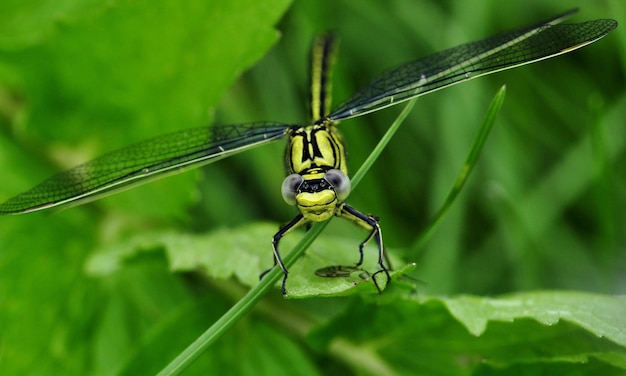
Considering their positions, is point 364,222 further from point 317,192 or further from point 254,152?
point 254,152

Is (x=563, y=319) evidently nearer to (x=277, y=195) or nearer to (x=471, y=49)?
(x=471, y=49)

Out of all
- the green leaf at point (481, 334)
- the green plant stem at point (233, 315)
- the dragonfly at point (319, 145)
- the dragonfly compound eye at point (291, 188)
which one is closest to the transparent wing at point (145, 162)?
the dragonfly at point (319, 145)

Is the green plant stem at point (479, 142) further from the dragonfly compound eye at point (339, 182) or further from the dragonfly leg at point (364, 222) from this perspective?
the dragonfly compound eye at point (339, 182)

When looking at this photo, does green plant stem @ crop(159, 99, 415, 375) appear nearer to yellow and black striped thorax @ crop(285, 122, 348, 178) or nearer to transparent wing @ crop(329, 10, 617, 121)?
yellow and black striped thorax @ crop(285, 122, 348, 178)

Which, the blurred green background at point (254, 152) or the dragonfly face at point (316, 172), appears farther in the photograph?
the blurred green background at point (254, 152)

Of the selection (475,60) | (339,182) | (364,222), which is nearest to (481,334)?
(364,222)
